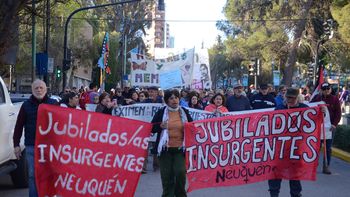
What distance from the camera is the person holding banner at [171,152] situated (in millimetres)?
7398

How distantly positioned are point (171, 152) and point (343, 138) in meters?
9.61

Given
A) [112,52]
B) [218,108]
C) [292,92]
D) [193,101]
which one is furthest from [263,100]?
[112,52]

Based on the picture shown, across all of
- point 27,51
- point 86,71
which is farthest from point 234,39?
point 86,71

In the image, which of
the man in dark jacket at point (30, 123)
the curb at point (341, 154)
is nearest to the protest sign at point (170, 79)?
the curb at point (341, 154)

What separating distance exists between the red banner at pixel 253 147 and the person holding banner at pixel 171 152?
0.36 ft

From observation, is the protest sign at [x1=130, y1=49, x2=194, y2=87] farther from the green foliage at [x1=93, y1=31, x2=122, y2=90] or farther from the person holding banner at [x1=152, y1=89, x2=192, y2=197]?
the green foliage at [x1=93, y1=31, x2=122, y2=90]

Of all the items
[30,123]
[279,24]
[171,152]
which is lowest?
[171,152]

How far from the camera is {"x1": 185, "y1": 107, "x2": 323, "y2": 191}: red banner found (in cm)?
758

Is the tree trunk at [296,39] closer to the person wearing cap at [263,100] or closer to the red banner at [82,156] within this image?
the person wearing cap at [263,100]

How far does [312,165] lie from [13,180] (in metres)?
4.88

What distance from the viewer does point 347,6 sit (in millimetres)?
31297

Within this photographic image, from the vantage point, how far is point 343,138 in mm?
15906

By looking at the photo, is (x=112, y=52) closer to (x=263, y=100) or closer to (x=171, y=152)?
(x=263, y=100)

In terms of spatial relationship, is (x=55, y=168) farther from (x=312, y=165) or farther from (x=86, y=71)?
(x=86, y=71)
